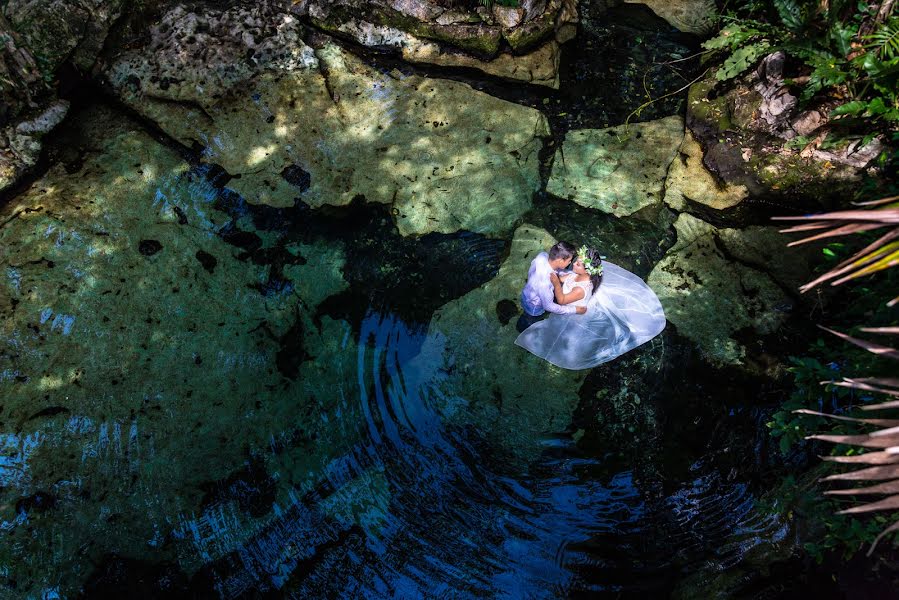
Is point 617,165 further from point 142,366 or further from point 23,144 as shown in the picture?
point 23,144

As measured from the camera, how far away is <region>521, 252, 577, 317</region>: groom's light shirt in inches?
148

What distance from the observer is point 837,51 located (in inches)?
155

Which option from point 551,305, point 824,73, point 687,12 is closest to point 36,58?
point 551,305

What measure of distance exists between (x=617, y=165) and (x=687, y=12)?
2025 millimetres

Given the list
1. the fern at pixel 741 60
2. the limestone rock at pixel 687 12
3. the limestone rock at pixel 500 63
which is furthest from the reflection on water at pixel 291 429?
the limestone rock at pixel 687 12

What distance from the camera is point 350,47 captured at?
189 inches

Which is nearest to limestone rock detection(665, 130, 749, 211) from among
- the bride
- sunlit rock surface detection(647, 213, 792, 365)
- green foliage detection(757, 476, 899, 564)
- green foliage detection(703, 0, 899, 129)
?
sunlit rock surface detection(647, 213, 792, 365)

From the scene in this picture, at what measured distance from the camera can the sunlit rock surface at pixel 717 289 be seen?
13.0 ft

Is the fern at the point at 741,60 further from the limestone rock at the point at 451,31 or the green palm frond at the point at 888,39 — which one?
the limestone rock at the point at 451,31

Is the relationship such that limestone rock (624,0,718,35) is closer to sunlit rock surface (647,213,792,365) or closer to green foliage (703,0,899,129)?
green foliage (703,0,899,129)

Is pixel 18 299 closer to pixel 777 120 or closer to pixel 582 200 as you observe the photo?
pixel 582 200

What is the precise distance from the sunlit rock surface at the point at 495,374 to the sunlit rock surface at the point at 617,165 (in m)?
0.92

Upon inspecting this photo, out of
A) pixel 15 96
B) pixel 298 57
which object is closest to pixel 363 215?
pixel 298 57

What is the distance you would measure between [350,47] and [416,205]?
1691mm
